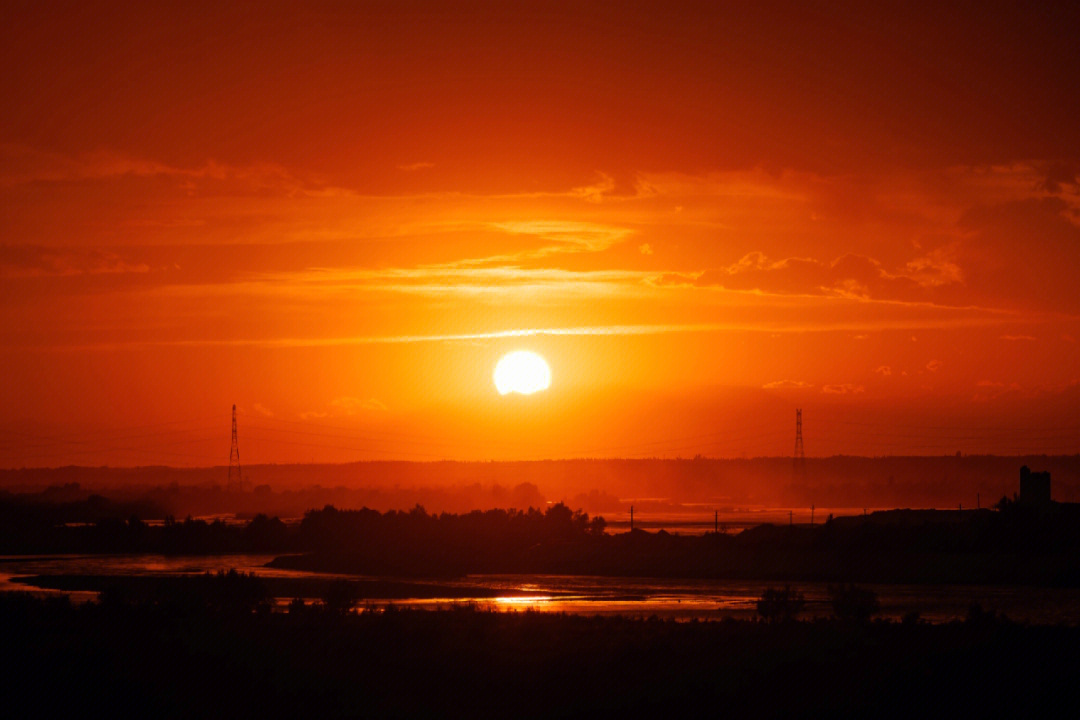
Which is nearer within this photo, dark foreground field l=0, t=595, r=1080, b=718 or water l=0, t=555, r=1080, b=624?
dark foreground field l=0, t=595, r=1080, b=718

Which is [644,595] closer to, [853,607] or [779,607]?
[779,607]

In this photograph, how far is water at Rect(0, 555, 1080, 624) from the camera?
180 ft

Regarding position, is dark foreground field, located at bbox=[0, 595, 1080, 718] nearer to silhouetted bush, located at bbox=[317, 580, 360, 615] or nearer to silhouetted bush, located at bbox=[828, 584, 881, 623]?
silhouetted bush, located at bbox=[828, 584, 881, 623]

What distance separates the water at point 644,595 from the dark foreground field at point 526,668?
10746 mm

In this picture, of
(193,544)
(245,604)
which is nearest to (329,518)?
(193,544)

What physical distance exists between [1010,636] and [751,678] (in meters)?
10.00

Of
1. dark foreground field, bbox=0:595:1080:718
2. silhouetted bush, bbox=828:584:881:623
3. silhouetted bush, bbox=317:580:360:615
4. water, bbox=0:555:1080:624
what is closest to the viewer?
dark foreground field, bbox=0:595:1080:718

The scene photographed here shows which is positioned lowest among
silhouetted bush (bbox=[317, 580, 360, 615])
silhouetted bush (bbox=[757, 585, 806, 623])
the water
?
the water

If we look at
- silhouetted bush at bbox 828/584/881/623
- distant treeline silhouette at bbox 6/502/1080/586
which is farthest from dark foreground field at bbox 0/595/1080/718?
distant treeline silhouette at bbox 6/502/1080/586

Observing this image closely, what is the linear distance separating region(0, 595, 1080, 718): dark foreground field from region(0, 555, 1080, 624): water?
10.7 metres

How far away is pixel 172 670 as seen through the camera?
3294 centimetres

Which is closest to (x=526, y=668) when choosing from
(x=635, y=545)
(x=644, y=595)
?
(x=644, y=595)

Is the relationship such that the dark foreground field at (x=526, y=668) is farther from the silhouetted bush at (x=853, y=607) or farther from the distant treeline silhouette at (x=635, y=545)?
the distant treeline silhouette at (x=635, y=545)

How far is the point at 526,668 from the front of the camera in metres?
34.0
